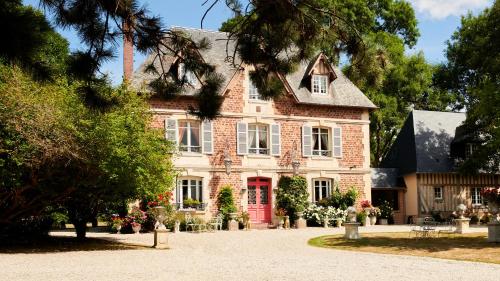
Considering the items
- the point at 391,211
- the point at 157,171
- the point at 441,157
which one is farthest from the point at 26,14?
the point at 441,157

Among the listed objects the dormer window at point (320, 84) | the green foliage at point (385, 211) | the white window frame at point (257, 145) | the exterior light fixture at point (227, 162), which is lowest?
the green foliage at point (385, 211)

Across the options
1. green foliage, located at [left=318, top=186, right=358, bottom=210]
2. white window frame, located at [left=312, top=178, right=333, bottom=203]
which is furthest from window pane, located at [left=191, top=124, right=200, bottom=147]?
green foliage, located at [left=318, top=186, right=358, bottom=210]

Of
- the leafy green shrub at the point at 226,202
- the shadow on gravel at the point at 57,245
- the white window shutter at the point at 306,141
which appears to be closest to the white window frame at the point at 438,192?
the white window shutter at the point at 306,141

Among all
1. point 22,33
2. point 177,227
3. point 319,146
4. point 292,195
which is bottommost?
point 177,227

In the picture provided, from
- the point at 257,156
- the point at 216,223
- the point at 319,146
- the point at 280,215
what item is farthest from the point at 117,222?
the point at 319,146

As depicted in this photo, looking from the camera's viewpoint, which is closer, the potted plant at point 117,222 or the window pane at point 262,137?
the potted plant at point 117,222

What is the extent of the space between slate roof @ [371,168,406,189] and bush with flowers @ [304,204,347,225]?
14.0ft

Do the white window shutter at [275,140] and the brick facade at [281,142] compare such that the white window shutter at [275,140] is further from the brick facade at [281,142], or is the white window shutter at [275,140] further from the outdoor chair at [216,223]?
the outdoor chair at [216,223]

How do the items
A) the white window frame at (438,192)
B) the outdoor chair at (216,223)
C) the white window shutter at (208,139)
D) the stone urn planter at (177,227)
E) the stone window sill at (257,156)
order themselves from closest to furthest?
the stone urn planter at (177,227), the outdoor chair at (216,223), the white window shutter at (208,139), the stone window sill at (257,156), the white window frame at (438,192)

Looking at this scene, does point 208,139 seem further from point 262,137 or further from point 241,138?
point 262,137

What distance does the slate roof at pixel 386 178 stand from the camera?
27873mm

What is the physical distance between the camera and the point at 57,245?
1592cm

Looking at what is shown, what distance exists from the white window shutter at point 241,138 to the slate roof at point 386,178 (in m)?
7.02

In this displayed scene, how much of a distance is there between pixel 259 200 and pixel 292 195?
1.32 meters
